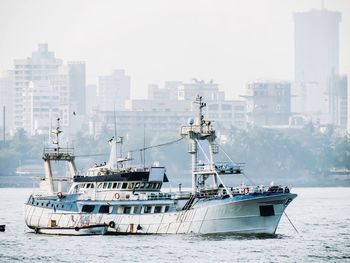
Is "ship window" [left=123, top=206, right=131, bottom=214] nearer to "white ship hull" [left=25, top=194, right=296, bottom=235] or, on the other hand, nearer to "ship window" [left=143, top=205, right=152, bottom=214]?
"white ship hull" [left=25, top=194, right=296, bottom=235]

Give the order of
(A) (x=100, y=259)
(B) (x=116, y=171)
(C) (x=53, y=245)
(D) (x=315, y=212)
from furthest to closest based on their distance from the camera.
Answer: (D) (x=315, y=212), (B) (x=116, y=171), (C) (x=53, y=245), (A) (x=100, y=259)

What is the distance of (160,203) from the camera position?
125625 millimetres

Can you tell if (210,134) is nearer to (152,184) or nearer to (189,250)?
(152,184)

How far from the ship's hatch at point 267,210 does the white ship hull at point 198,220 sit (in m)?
0.16

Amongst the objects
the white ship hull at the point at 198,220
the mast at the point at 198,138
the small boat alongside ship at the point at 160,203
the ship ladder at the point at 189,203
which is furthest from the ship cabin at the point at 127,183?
the ship ladder at the point at 189,203

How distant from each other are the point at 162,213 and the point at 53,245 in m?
8.88

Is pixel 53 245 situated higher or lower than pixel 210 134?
lower

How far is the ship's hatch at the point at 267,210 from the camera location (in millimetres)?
123125

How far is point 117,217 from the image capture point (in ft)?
420

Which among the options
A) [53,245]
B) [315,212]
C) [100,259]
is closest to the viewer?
[100,259]

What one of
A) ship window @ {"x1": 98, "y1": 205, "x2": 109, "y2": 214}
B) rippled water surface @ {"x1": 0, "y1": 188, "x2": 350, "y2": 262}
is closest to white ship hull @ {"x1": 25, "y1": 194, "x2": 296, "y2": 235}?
A: ship window @ {"x1": 98, "y1": 205, "x2": 109, "y2": 214}

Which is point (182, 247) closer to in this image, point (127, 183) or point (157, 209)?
point (157, 209)

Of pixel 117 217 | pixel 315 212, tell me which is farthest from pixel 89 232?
pixel 315 212

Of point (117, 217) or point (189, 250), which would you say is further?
point (117, 217)
